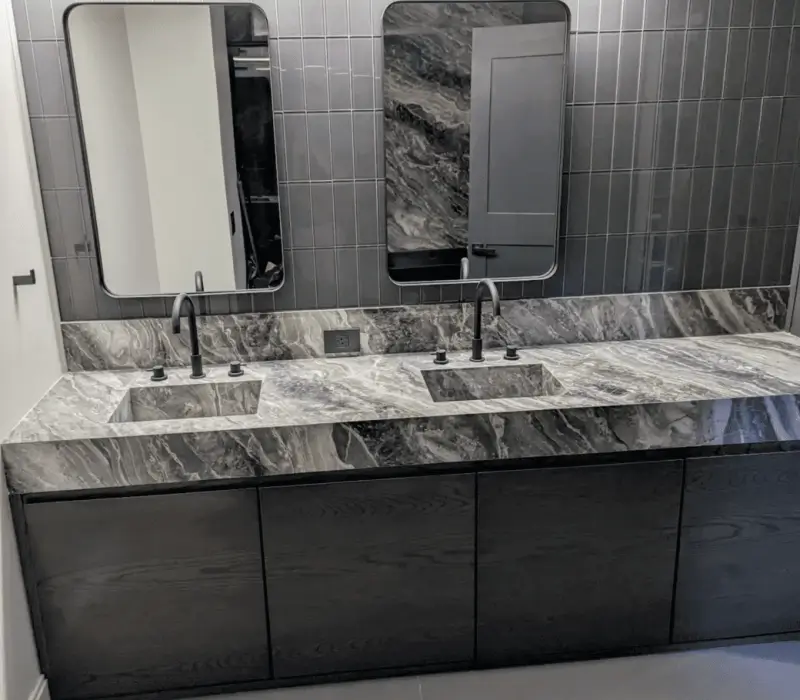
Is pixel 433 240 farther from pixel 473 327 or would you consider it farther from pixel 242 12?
pixel 242 12

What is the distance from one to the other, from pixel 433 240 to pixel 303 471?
0.84 meters

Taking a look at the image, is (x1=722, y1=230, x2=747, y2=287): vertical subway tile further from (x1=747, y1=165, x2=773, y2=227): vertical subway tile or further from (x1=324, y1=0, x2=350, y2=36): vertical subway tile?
(x1=324, y1=0, x2=350, y2=36): vertical subway tile

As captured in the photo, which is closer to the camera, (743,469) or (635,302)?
(743,469)

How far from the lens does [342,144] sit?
1.96 metres

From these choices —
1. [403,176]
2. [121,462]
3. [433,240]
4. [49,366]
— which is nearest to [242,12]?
[403,176]

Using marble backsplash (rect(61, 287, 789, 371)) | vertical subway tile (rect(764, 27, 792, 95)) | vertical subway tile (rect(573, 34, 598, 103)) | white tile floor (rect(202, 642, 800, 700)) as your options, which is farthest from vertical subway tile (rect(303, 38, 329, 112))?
white tile floor (rect(202, 642, 800, 700))

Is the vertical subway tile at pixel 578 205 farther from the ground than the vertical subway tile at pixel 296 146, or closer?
closer

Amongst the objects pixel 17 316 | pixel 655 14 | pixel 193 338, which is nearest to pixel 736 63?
pixel 655 14

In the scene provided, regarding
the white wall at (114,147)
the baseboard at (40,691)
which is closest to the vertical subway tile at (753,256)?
the white wall at (114,147)

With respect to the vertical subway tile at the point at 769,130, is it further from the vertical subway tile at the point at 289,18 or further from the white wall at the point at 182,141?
the white wall at the point at 182,141

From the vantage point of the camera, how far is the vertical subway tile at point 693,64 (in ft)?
6.57

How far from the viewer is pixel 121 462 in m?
1.57

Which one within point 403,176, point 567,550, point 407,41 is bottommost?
point 567,550

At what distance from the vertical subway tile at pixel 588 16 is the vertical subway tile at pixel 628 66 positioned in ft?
0.30
